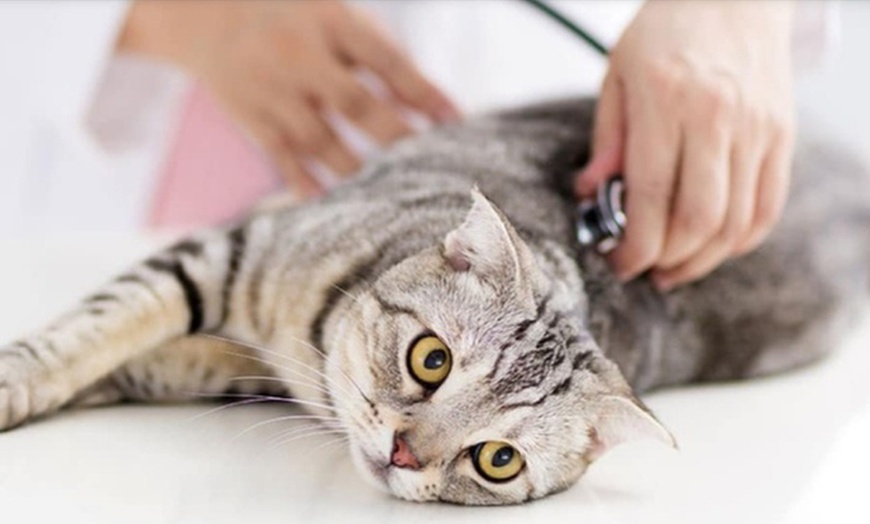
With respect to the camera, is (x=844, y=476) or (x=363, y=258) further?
(x=363, y=258)

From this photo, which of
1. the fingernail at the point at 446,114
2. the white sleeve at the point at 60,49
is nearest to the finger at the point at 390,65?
the fingernail at the point at 446,114

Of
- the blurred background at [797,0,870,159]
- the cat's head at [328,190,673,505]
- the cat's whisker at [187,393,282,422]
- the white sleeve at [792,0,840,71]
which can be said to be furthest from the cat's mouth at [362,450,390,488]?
the blurred background at [797,0,870,159]

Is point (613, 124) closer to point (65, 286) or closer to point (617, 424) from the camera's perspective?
point (617, 424)

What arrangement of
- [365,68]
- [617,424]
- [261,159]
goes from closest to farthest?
[617,424] < [365,68] < [261,159]

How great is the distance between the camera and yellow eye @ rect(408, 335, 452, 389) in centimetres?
102

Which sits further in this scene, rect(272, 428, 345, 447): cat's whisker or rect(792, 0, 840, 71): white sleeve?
rect(792, 0, 840, 71): white sleeve

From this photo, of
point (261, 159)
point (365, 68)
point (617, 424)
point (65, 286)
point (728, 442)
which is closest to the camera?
point (617, 424)

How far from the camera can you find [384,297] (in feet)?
3.70

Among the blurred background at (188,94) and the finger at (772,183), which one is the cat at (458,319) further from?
the blurred background at (188,94)

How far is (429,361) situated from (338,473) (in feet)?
0.47

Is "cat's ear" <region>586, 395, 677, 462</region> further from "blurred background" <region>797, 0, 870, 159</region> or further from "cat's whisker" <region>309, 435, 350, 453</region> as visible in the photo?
"blurred background" <region>797, 0, 870, 159</region>

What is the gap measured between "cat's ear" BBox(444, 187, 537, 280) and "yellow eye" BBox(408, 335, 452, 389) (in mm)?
85

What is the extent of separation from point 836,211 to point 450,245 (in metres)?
0.79

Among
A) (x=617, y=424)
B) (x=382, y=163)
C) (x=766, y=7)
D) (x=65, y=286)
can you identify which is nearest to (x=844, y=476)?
(x=617, y=424)
